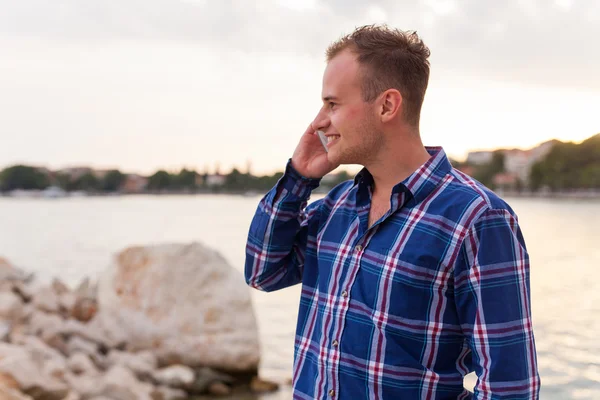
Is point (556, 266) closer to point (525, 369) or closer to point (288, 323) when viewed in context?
point (288, 323)

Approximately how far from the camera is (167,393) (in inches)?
217

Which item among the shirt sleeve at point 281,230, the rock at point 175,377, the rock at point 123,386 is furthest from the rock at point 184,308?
the shirt sleeve at point 281,230

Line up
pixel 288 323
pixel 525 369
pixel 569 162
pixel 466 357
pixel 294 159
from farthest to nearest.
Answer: pixel 569 162
pixel 288 323
pixel 294 159
pixel 466 357
pixel 525 369

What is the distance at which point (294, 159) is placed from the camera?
5.77 ft

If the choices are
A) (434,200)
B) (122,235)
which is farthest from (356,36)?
(122,235)

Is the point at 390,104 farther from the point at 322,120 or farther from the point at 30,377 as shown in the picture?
the point at 30,377

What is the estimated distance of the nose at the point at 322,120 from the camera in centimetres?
164

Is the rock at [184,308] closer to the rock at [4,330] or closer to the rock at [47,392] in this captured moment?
the rock at [4,330]

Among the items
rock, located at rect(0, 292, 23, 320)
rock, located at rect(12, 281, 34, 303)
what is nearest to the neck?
rock, located at rect(0, 292, 23, 320)

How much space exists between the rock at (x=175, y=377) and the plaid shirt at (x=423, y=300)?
433cm

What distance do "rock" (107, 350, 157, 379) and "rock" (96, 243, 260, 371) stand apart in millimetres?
132

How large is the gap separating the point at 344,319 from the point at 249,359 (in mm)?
4867

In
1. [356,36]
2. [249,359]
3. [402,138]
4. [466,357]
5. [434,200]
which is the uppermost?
[356,36]

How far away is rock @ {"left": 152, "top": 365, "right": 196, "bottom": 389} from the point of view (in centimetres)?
570
